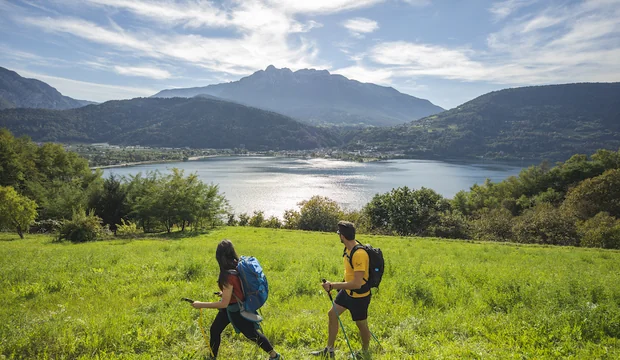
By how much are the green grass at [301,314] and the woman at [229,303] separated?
650mm

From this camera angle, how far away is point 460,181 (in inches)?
4072

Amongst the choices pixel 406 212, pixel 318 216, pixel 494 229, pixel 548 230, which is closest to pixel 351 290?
pixel 548 230

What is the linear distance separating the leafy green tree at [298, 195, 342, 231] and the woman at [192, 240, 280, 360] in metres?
36.7

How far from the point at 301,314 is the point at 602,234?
30071 mm

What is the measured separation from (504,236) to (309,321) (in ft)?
104

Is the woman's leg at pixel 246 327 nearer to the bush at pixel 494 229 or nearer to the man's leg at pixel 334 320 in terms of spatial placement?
the man's leg at pixel 334 320

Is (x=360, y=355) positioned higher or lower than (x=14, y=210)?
higher

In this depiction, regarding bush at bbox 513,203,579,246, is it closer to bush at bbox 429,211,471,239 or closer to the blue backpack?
bush at bbox 429,211,471,239

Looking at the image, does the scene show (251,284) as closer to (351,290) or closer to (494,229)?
(351,290)

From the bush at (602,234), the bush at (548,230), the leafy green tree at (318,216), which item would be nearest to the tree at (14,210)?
the leafy green tree at (318,216)

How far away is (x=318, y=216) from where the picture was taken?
42.1m

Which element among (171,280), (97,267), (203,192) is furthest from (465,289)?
(203,192)

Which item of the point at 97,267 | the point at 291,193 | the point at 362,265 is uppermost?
the point at 362,265

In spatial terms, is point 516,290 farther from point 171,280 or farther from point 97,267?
point 97,267
